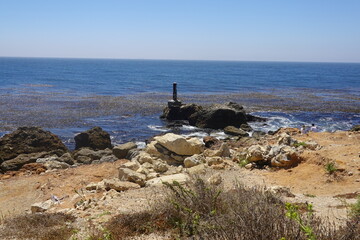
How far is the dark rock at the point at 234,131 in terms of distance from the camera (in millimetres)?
25039

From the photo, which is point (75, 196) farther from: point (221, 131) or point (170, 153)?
point (221, 131)

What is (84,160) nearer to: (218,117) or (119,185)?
(119,185)

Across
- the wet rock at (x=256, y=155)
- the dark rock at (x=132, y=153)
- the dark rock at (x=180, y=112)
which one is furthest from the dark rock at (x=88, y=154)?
the dark rock at (x=180, y=112)

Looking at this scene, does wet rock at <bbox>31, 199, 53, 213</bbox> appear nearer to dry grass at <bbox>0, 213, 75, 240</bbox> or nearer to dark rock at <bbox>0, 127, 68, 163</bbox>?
dry grass at <bbox>0, 213, 75, 240</bbox>

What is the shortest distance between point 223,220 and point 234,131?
21.0 meters

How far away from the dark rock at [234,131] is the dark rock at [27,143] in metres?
11.2

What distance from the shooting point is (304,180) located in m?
10.8

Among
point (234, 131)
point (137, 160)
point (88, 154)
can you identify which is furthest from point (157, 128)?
point (137, 160)

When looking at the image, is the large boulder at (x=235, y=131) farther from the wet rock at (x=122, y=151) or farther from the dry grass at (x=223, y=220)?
the dry grass at (x=223, y=220)

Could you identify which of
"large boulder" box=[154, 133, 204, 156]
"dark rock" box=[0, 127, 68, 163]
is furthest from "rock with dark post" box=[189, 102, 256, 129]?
"large boulder" box=[154, 133, 204, 156]

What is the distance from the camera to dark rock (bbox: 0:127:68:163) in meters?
18.5

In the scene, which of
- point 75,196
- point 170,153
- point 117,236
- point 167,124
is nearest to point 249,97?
point 167,124

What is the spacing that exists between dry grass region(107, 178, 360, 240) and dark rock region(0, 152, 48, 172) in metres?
11.2

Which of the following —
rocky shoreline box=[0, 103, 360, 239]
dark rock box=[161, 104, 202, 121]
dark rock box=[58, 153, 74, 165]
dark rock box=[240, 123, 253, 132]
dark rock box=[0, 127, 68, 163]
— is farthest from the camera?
dark rock box=[161, 104, 202, 121]
